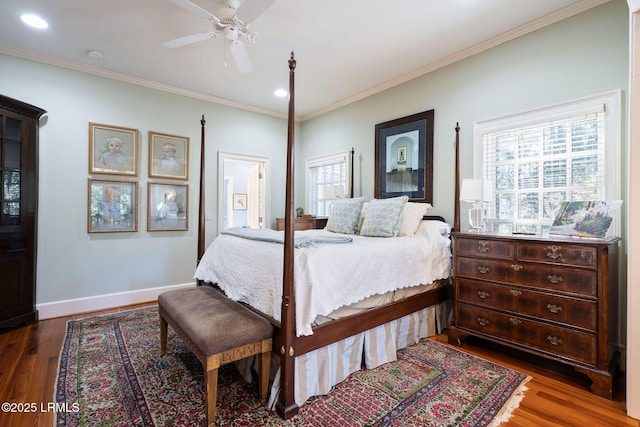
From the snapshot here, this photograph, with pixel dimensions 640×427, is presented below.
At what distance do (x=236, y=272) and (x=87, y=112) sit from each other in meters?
2.97

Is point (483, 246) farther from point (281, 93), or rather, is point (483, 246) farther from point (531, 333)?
point (281, 93)

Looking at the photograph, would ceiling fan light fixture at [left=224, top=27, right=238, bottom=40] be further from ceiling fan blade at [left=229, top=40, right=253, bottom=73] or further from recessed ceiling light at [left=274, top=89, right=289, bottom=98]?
recessed ceiling light at [left=274, top=89, right=289, bottom=98]

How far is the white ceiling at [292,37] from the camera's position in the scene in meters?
2.48

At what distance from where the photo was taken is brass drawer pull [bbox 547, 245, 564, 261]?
82.3 inches

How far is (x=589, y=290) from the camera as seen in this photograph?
77.5 inches

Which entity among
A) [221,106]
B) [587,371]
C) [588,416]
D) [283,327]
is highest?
[221,106]

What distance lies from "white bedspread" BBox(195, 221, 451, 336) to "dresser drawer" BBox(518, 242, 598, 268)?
0.73 m

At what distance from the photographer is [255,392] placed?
1.96m

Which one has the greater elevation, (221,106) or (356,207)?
(221,106)

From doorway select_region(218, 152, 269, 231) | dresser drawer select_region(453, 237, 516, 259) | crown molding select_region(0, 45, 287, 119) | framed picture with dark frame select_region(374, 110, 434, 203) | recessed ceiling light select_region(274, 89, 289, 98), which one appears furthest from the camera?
doorway select_region(218, 152, 269, 231)

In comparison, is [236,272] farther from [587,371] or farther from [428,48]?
[428,48]

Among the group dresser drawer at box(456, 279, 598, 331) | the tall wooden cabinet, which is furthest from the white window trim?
the tall wooden cabinet

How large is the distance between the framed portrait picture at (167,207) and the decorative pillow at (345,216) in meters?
2.13

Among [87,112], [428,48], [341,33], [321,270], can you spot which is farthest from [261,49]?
[321,270]
